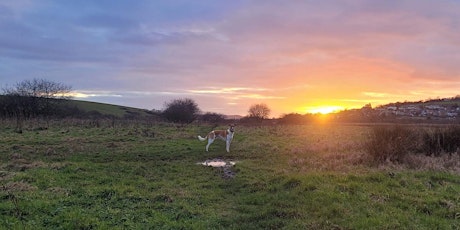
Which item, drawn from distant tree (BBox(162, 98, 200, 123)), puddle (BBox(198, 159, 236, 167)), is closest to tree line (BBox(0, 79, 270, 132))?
distant tree (BBox(162, 98, 200, 123))

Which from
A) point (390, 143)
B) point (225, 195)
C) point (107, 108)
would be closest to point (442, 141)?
point (390, 143)

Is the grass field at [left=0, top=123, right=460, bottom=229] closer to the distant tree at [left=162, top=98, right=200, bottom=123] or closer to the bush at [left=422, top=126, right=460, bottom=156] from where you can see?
the bush at [left=422, top=126, right=460, bottom=156]

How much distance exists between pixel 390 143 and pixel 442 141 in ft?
14.0

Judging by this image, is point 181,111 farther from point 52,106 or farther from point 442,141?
point 442,141

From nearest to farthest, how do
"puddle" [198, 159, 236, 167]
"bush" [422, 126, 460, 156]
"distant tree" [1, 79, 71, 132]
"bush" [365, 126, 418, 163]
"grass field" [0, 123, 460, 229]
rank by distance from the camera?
"grass field" [0, 123, 460, 229]
"bush" [365, 126, 418, 163]
"puddle" [198, 159, 236, 167]
"bush" [422, 126, 460, 156]
"distant tree" [1, 79, 71, 132]

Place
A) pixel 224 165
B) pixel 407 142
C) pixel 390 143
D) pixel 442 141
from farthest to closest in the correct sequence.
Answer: pixel 442 141 < pixel 224 165 < pixel 407 142 < pixel 390 143

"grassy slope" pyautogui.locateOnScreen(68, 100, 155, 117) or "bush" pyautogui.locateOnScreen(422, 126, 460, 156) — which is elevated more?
"grassy slope" pyautogui.locateOnScreen(68, 100, 155, 117)

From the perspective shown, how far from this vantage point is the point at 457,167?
1334 cm

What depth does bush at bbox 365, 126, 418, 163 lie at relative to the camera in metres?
14.9

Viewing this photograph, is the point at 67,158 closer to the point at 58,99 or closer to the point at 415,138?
the point at 415,138

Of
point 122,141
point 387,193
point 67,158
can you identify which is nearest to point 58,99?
point 122,141

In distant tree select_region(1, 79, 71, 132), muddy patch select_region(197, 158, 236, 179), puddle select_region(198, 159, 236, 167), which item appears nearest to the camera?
muddy patch select_region(197, 158, 236, 179)

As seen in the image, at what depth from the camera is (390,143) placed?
14961 mm

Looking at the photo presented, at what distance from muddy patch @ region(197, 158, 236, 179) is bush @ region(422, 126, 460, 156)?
926cm
